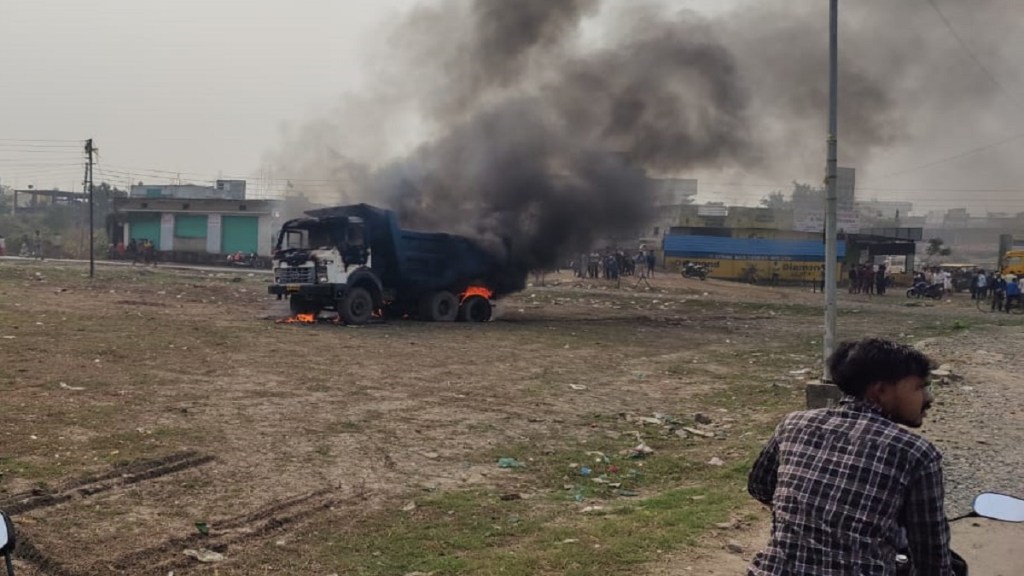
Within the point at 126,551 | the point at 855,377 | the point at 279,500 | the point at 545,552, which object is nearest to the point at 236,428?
the point at 279,500

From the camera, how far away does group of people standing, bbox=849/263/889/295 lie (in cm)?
3353

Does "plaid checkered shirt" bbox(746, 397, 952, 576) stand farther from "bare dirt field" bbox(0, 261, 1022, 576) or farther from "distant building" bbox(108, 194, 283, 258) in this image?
"distant building" bbox(108, 194, 283, 258)

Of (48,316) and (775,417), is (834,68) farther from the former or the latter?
(48,316)

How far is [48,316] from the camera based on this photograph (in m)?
15.0

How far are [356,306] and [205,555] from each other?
12.7 m

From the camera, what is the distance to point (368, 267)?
17.1m

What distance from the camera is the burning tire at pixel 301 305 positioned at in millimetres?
17156

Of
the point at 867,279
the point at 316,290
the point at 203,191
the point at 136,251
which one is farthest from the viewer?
the point at 203,191

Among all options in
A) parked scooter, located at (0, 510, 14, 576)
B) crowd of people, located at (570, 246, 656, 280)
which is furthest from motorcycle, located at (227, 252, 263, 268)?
parked scooter, located at (0, 510, 14, 576)

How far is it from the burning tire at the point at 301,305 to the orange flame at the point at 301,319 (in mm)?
114

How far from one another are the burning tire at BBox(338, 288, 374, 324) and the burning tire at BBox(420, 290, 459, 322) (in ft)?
4.54

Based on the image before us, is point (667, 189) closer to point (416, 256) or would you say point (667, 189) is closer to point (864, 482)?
point (416, 256)

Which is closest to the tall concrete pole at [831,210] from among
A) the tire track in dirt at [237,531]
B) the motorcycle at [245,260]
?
the tire track in dirt at [237,531]

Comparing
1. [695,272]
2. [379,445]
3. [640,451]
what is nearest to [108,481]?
[379,445]
